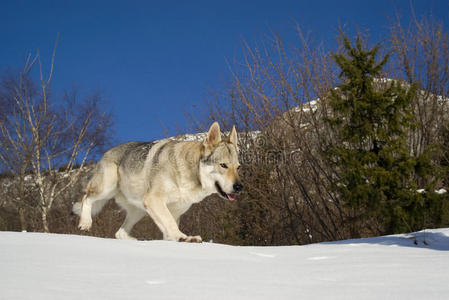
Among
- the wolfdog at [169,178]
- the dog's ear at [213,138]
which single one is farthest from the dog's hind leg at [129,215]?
the dog's ear at [213,138]

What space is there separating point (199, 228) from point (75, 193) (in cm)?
902

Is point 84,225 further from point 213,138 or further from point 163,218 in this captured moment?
point 213,138

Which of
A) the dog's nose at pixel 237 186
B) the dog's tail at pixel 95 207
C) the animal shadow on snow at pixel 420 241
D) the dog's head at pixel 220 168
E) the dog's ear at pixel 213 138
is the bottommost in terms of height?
the animal shadow on snow at pixel 420 241

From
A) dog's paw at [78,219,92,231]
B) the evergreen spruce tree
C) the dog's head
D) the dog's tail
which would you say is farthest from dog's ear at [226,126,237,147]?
dog's paw at [78,219,92,231]

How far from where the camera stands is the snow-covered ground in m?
2.21

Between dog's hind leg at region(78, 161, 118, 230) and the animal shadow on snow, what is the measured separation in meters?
3.88

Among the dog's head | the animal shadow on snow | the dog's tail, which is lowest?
the animal shadow on snow

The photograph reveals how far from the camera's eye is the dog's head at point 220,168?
5.74 meters

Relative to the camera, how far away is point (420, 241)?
4.62 m

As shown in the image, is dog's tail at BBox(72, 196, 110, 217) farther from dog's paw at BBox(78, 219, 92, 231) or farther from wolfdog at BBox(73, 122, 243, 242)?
dog's paw at BBox(78, 219, 92, 231)

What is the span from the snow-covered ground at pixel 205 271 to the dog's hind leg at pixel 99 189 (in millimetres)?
2491

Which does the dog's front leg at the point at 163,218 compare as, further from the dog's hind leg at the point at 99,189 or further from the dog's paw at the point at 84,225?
the dog's paw at the point at 84,225

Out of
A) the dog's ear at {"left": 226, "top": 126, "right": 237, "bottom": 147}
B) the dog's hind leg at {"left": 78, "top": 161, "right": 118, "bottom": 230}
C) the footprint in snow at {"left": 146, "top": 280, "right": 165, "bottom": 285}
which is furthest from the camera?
the dog's hind leg at {"left": 78, "top": 161, "right": 118, "bottom": 230}

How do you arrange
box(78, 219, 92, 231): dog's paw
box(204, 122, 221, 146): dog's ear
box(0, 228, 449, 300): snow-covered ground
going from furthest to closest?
box(78, 219, 92, 231): dog's paw < box(204, 122, 221, 146): dog's ear < box(0, 228, 449, 300): snow-covered ground
